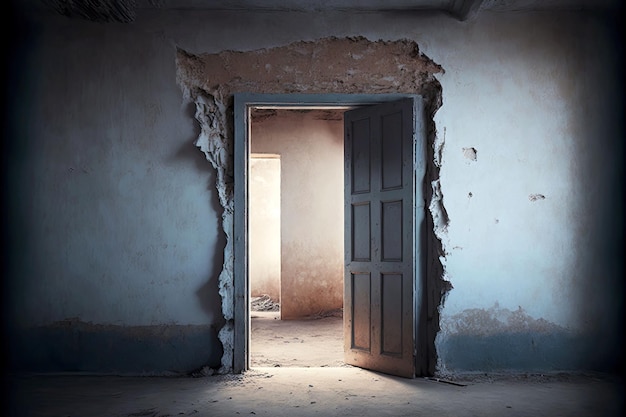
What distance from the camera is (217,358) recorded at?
4785 millimetres

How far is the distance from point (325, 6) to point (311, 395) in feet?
10.9

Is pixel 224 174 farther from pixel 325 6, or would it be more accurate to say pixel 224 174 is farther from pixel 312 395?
pixel 312 395

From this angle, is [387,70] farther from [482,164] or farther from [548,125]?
[548,125]

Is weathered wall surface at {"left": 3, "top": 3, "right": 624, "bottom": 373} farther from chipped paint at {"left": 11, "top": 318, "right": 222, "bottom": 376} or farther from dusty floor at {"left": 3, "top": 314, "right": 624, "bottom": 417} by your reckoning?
dusty floor at {"left": 3, "top": 314, "right": 624, "bottom": 417}

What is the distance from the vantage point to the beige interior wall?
10922 millimetres

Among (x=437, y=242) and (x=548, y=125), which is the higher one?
(x=548, y=125)

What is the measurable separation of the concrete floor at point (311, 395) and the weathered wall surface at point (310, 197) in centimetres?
356

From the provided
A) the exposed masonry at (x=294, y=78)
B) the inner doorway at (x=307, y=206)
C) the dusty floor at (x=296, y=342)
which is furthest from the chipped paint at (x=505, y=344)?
the inner doorway at (x=307, y=206)

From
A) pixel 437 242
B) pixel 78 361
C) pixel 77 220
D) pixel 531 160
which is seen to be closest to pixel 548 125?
pixel 531 160

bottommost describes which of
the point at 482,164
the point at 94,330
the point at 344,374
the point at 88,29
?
the point at 344,374

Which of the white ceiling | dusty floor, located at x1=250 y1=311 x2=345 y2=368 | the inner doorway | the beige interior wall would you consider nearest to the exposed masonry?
the white ceiling

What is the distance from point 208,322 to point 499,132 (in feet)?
10.3

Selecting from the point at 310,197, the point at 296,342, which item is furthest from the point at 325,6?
the point at 310,197

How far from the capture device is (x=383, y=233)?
4.95 m
